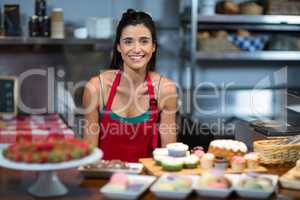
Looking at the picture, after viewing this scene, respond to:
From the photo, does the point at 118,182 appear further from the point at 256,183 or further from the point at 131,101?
the point at 131,101

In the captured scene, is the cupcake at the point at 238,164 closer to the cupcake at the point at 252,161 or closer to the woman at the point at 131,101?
the cupcake at the point at 252,161

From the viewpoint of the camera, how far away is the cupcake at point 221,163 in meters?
2.21

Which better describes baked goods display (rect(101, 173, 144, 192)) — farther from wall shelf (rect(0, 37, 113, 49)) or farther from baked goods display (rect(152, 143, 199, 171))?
wall shelf (rect(0, 37, 113, 49))

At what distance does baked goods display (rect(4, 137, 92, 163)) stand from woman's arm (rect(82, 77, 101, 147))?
83cm

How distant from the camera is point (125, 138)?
284cm

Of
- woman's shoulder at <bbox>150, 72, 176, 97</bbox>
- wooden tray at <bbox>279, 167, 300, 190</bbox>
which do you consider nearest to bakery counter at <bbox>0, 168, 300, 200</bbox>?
wooden tray at <bbox>279, 167, 300, 190</bbox>

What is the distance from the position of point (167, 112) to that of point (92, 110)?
397 mm

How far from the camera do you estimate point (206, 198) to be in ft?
6.31

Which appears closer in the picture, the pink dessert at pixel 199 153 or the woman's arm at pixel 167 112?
the pink dessert at pixel 199 153

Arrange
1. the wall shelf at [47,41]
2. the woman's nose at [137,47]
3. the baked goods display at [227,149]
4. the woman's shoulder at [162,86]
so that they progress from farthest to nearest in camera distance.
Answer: the wall shelf at [47,41]
the woman's shoulder at [162,86]
the woman's nose at [137,47]
the baked goods display at [227,149]

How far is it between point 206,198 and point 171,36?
2797 millimetres

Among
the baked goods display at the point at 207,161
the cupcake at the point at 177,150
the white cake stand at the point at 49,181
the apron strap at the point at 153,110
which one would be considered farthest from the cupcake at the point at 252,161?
the apron strap at the point at 153,110

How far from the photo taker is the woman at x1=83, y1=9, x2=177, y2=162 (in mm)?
2820

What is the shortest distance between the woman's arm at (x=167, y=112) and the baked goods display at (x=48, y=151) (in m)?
0.95
